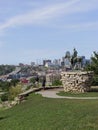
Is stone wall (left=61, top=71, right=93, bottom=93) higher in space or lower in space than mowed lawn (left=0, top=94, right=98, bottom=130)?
higher

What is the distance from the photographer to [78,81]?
986 inches

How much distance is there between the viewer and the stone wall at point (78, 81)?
24938 mm

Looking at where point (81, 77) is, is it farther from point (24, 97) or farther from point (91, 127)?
point (91, 127)

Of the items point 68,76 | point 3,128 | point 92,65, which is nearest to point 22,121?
point 3,128

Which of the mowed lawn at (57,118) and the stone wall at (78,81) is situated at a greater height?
the stone wall at (78,81)

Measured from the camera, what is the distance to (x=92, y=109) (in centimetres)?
1558

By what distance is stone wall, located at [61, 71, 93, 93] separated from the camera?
2494 cm

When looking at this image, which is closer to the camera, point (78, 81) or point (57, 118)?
point (57, 118)

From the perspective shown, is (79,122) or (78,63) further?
(78,63)

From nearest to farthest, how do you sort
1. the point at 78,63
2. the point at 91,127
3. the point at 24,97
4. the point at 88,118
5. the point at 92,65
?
the point at 91,127 < the point at 88,118 < the point at 24,97 < the point at 78,63 < the point at 92,65

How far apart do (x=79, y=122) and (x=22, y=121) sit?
2.41m

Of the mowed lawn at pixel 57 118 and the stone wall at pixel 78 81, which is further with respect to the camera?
the stone wall at pixel 78 81

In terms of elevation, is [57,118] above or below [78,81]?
below

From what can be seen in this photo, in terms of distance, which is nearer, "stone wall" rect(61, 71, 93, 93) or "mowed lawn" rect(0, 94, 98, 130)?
"mowed lawn" rect(0, 94, 98, 130)
